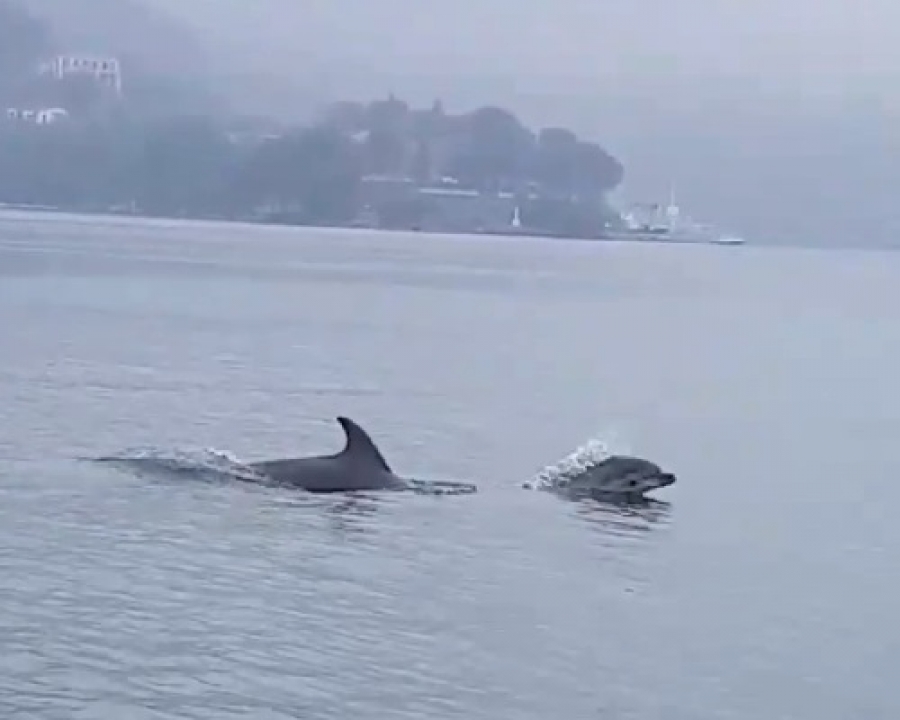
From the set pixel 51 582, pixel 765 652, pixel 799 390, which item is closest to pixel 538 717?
pixel 765 652

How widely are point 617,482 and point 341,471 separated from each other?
13.0 ft

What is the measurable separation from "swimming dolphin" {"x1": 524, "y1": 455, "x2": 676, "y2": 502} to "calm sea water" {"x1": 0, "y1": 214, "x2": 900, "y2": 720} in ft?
1.97

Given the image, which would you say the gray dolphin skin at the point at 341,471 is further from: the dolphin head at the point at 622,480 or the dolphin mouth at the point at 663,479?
the dolphin mouth at the point at 663,479

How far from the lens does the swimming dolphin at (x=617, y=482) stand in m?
28.5

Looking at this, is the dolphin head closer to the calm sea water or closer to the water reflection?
the water reflection

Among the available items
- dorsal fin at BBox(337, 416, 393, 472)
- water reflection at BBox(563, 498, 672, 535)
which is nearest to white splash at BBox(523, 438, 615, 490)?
water reflection at BBox(563, 498, 672, 535)

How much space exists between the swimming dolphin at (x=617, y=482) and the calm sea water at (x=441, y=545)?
1.97 feet

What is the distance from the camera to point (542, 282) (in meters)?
128

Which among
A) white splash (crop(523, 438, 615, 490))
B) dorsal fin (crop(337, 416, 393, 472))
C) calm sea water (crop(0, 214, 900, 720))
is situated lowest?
calm sea water (crop(0, 214, 900, 720))

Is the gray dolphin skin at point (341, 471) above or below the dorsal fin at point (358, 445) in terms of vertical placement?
below

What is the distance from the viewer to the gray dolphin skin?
88.4ft

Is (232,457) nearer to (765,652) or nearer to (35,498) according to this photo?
(35,498)

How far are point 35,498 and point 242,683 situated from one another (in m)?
9.05

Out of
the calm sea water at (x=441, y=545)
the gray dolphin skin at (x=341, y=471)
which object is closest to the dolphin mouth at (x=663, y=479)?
the calm sea water at (x=441, y=545)
